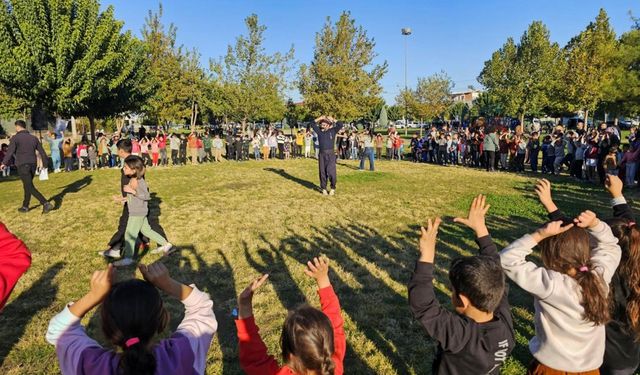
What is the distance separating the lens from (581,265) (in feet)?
8.08

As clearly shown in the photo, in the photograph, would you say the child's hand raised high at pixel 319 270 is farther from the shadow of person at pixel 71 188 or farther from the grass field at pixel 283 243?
the shadow of person at pixel 71 188

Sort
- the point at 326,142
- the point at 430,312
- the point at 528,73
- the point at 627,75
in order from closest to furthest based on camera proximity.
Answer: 1. the point at 430,312
2. the point at 326,142
3. the point at 627,75
4. the point at 528,73

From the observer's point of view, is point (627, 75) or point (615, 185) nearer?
point (615, 185)

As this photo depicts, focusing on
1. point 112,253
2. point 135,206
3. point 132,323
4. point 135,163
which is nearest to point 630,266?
point 132,323

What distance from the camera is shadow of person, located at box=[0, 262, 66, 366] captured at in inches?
168

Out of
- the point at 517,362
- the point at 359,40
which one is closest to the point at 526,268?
the point at 517,362

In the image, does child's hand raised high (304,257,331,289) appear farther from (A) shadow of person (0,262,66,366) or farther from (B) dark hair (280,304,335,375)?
(A) shadow of person (0,262,66,366)

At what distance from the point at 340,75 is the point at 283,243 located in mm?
25418

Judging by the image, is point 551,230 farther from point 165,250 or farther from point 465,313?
point 165,250

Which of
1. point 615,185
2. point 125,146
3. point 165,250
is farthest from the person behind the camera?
point 125,146

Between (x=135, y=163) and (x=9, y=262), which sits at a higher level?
(x=135, y=163)

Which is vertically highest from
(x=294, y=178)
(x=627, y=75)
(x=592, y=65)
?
(x=592, y=65)

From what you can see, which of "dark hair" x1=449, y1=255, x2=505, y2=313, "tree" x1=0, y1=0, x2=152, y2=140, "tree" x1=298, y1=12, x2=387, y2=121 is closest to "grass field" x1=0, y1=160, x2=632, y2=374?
"dark hair" x1=449, y1=255, x2=505, y2=313

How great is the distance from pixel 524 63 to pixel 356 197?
33879mm
